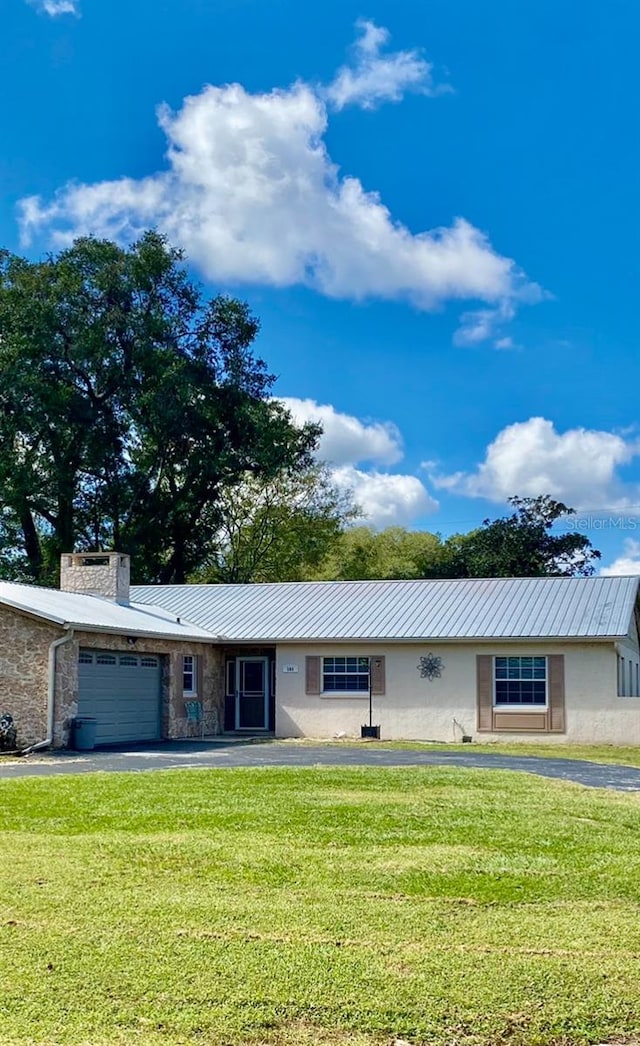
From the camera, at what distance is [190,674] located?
2531 cm

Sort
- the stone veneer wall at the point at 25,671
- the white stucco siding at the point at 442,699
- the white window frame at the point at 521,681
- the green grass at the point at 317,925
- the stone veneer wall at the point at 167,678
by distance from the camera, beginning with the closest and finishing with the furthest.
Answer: the green grass at the point at 317,925
the stone veneer wall at the point at 25,671
the stone veneer wall at the point at 167,678
the white stucco siding at the point at 442,699
the white window frame at the point at 521,681

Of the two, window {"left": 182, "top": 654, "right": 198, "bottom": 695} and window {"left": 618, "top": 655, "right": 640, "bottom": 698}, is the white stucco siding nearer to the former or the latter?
window {"left": 618, "top": 655, "right": 640, "bottom": 698}

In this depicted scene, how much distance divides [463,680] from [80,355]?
2123 cm

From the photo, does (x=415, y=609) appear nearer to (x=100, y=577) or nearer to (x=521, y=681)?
(x=521, y=681)

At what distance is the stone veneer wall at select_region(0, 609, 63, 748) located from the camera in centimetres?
1981

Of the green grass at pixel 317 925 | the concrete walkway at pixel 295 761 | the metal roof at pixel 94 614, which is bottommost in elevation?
the concrete walkway at pixel 295 761

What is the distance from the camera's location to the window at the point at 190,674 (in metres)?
25.0

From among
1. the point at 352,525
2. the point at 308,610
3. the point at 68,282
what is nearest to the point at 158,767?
the point at 308,610

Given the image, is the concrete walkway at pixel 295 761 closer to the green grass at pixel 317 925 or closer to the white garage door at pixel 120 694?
the white garage door at pixel 120 694

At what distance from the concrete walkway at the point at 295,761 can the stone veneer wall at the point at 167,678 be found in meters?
1.16

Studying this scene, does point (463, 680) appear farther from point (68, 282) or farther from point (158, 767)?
point (68, 282)

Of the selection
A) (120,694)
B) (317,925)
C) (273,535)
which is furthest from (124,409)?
(317,925)

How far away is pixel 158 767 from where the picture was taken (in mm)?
16344

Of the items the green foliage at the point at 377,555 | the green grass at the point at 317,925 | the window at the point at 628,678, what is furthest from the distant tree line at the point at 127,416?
the green grass at the point at 317,925
